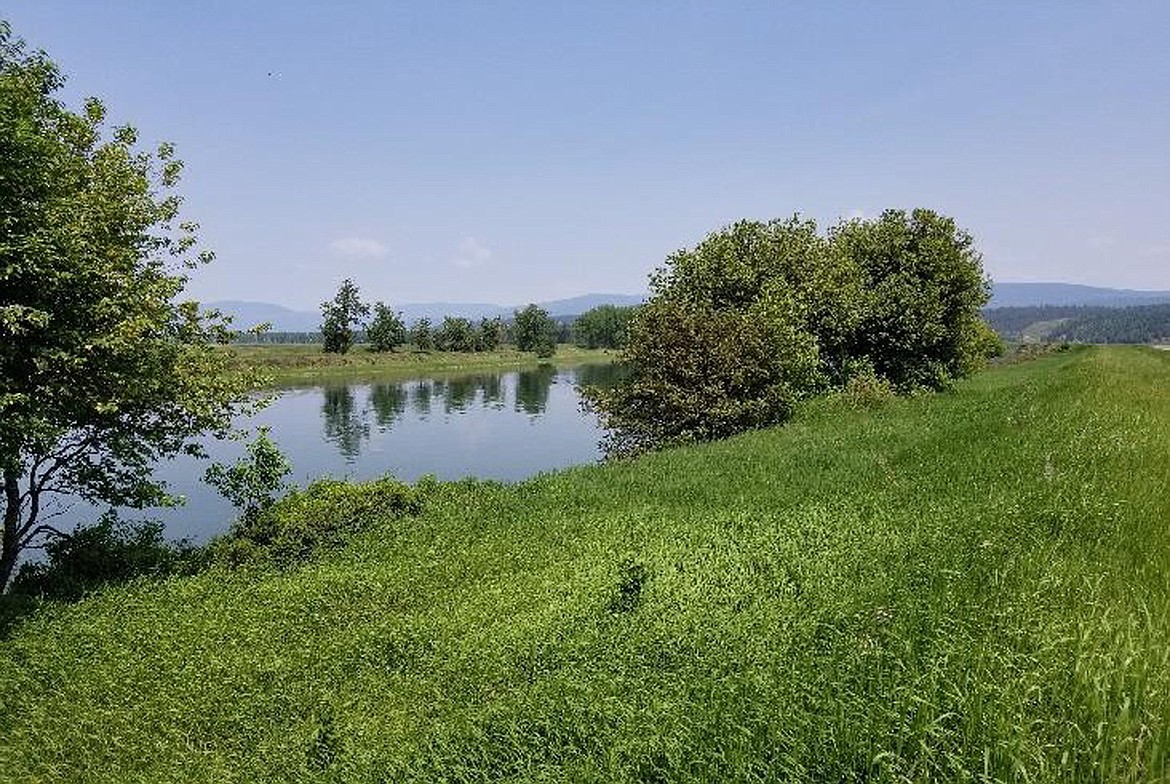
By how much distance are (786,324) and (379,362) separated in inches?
4208

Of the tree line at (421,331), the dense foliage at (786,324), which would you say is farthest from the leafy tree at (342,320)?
the dense foliage at (786,324)

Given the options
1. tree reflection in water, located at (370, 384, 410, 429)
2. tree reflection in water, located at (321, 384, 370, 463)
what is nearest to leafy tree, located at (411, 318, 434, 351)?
tree reflection in water, located at (370, 384, 410, 429)

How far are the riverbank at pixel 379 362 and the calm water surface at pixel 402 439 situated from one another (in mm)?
17299

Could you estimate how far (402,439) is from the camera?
177 ft

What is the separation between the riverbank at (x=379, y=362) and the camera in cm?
11119

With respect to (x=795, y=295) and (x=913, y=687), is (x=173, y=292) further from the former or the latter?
(x=795, y=295)

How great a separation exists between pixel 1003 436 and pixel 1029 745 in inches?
563

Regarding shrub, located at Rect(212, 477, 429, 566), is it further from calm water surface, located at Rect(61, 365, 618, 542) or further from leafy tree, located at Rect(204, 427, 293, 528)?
calm water surface, located at Rect(61, 365, 618, 542)

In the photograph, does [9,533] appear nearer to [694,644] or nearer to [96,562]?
[96,562]

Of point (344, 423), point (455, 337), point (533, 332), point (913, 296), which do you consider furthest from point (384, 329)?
point (913, 296)

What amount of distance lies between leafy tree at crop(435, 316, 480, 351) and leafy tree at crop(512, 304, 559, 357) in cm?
1177

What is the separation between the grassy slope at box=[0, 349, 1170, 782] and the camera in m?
4.97

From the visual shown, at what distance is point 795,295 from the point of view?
36.6 m

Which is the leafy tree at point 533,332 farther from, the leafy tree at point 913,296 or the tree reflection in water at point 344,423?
the leafy tree at point 913,296
